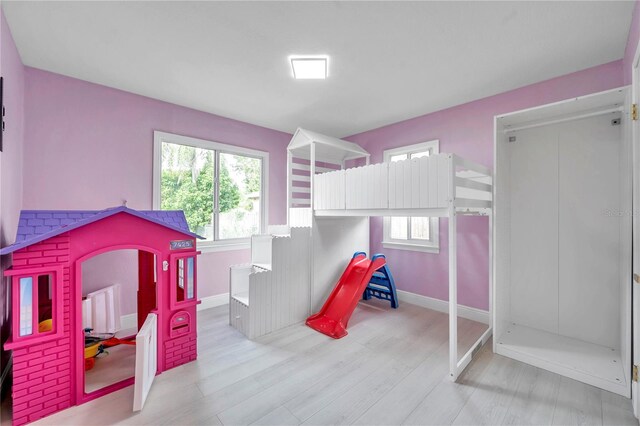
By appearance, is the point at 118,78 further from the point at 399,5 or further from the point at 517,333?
the point at 517,333

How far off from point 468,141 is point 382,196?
54.7 inches

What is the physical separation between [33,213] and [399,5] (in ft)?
8.74

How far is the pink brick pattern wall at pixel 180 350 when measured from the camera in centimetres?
206

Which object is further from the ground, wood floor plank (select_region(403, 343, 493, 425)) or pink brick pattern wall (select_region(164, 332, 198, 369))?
pink brick pattern wall (select_region(164, 332, 198, 369))

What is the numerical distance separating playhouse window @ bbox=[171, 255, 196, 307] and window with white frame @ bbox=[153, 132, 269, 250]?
0.86 metres

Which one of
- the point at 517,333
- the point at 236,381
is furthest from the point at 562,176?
the point at 236,381

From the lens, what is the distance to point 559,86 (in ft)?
8.02

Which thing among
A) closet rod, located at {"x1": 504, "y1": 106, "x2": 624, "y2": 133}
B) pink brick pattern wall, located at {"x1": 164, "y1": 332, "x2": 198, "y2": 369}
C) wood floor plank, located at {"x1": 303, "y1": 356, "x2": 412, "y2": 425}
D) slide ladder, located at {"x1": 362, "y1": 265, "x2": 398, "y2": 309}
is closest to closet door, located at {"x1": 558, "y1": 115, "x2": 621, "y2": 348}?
closet rod, located at {"x1": 504, "y1": 106, "x2": 624, "y2": 133}

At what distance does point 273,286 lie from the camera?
2.72 m

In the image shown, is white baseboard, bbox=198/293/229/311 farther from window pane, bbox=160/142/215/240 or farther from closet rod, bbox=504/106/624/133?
closet rod, bbox=504/106/624/133

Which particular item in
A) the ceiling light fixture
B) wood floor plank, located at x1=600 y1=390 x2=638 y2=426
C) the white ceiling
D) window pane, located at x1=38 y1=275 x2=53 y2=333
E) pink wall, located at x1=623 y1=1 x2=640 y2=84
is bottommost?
wood floor plank, located at x1=600 y1=390 x2=638 y2=426

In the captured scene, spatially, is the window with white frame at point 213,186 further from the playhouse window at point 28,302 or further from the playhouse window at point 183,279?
the playhouse window at point 28,302

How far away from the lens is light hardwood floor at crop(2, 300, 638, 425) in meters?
1.58

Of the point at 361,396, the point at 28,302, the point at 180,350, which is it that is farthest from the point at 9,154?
the point at 361,396
